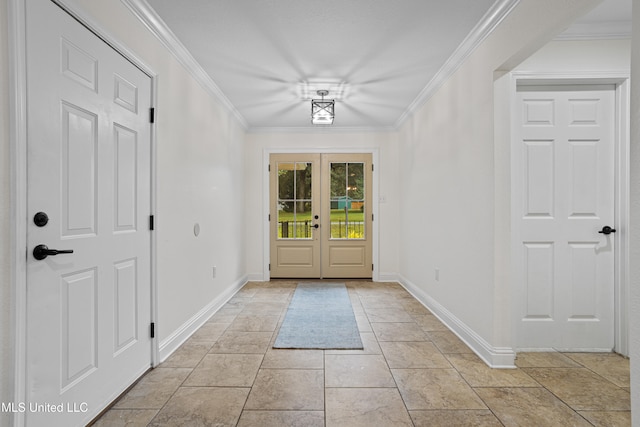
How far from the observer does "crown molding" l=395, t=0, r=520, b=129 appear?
2329mm

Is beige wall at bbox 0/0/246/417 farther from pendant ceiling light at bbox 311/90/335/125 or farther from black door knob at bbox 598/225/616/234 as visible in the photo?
black door knob at bbox 598/225/616/234

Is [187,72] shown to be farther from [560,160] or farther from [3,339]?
[560,160]

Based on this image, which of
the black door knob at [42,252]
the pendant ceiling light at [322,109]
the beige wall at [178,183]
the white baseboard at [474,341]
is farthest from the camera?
the pendant ceiling light at [322,109]

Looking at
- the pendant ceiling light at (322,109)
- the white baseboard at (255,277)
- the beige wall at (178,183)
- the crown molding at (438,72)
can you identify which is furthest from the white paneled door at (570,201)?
the white baseboard at (255,277)

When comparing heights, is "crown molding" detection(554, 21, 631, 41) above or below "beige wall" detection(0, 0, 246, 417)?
above

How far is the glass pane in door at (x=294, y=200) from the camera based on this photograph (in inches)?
222

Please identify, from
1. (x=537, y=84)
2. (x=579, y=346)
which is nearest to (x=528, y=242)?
(x=579, y=346)

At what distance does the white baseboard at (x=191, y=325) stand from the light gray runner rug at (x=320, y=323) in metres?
0.78

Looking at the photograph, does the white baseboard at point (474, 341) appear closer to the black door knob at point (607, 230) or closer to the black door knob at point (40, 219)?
the black door knob at point (607, 230)

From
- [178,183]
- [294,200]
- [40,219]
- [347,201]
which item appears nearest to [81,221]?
[40,219]

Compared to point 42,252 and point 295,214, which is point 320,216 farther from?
point 42,252

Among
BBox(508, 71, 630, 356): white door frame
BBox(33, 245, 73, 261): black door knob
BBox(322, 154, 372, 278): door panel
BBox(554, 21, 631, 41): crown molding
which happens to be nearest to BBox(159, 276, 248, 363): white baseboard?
BBox(33, 245, 73, 261): black door knob

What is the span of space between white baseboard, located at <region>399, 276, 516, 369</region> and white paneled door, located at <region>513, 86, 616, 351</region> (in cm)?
44

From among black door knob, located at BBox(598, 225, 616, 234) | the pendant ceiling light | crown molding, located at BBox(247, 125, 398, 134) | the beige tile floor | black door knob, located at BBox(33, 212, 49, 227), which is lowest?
the beige tile floor
